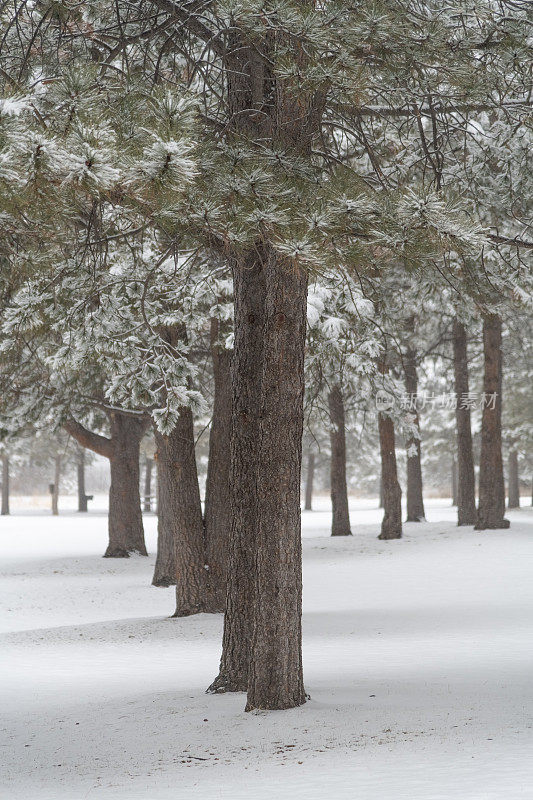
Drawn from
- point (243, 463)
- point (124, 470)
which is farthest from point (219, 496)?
point (124, 470)

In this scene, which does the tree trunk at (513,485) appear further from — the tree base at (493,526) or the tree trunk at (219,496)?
the tree trunk at (219,496)

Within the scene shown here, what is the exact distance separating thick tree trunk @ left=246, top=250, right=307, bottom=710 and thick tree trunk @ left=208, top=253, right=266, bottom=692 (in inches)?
23.2

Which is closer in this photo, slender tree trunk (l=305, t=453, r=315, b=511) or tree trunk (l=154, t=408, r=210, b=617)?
tree trunk (l=154, t=408, r=210, b=617)

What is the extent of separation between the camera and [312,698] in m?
6.54

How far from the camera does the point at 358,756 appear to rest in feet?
16.7

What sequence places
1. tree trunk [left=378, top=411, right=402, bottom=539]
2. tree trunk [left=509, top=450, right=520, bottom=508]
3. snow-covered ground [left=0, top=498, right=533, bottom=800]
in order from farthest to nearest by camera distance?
tree trunk [left=509, top=450, right=520, bottom=508] < tree trunk [left=378, top=411, right=402, bottom=539] < snow-covered ground [left=0, top=498, right=533, bottom=800]

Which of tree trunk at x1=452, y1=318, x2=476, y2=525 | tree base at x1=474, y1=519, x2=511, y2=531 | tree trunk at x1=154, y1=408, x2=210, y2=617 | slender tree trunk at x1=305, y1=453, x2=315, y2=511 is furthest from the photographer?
slender tree trunk at x1=305, y1=453, x2=315, y2=511

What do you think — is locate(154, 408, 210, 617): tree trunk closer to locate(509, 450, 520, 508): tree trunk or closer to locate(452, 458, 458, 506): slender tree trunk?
locate(509, 450, 520, 508): tree trunk

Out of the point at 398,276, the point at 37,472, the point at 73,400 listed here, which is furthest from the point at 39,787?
the point at 37,472

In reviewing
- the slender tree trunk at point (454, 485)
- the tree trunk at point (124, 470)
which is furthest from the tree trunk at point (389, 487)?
the slender tree trunk at point (454, 485)

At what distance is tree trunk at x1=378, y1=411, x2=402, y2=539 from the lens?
61.3 ft

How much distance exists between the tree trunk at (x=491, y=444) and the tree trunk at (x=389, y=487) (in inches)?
77.7

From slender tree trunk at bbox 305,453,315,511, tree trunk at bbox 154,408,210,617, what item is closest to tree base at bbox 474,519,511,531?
tree trunk at bbox 154,408,210,617

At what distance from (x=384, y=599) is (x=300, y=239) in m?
8.49
